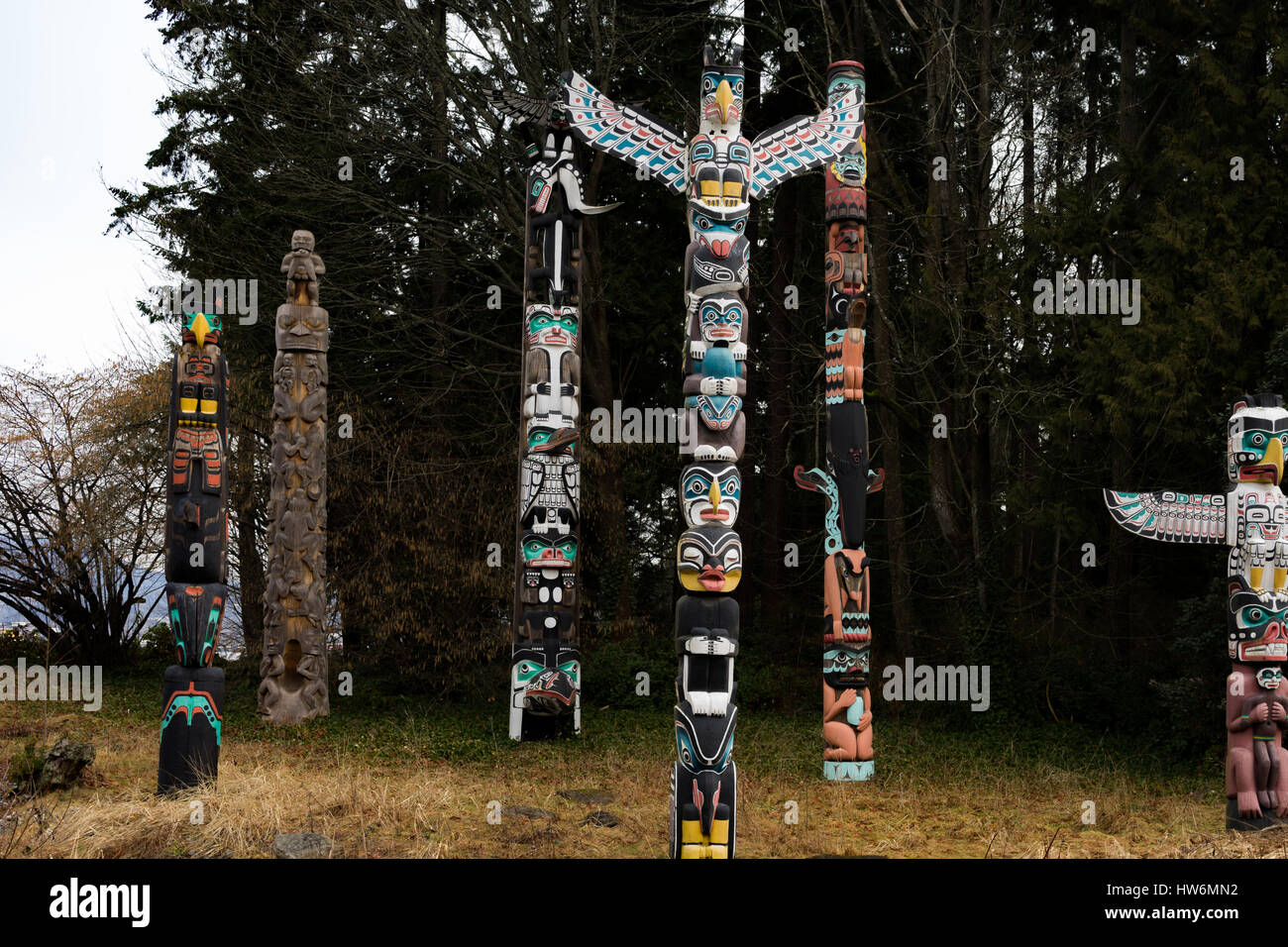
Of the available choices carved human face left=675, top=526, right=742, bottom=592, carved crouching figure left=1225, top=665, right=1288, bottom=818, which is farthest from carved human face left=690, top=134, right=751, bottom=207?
carved crouching figure left=1225, top=665, right=1288, bottom=818

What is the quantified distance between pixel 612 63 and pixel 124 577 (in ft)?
37.9

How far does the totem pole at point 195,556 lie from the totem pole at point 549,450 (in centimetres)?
347

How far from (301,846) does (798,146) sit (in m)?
6.33

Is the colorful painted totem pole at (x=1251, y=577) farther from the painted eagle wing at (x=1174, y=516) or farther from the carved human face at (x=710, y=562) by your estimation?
the carved human face at (x=710, y=562)

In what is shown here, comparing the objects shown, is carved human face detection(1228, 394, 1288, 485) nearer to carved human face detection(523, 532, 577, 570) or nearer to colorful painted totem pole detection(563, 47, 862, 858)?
colorful painted totem pole detection(563, 47, 862, 858)

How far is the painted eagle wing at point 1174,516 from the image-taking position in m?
8.01

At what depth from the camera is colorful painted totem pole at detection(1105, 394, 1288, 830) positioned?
793 centimetres

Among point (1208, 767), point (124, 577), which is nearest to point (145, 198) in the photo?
point (124, 577)

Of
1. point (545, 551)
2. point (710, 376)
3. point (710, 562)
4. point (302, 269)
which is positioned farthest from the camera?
point (302, 269)

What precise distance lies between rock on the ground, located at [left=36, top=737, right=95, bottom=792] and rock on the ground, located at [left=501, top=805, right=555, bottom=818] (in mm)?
3378

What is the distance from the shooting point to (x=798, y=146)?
875 cm

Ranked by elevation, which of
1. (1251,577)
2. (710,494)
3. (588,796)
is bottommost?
(588,796)

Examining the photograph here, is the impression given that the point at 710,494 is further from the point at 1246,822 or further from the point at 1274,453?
the point at 1246,822

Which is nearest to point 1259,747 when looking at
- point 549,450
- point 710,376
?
point 710,376
